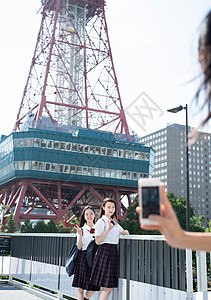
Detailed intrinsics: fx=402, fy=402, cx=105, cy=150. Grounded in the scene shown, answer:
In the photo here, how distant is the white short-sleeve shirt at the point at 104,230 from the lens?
662cm

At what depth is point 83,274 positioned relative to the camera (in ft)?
24.5

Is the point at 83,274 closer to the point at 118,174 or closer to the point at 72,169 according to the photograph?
the point at 72,169

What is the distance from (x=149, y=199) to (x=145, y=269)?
522 centimetres

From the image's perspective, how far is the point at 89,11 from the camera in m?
80.1

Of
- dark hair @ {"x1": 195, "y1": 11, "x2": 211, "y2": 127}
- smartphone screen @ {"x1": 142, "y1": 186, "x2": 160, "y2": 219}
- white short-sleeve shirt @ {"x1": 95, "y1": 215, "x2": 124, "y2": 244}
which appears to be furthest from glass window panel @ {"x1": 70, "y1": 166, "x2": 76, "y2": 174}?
dark hair @ {"x1": 195, "y1": 11, "x2": 211, "y2": 127}

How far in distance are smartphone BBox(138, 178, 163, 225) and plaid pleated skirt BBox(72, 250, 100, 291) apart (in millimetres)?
6041

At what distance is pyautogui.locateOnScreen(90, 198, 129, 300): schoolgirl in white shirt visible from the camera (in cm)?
675

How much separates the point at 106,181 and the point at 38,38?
2920cm

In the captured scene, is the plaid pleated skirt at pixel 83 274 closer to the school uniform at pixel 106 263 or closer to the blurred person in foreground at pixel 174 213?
the school uniform at pixel 106 263

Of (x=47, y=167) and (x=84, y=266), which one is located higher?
(x=47, y=167)

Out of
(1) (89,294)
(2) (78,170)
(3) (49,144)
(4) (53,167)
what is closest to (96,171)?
(2) (78,170)

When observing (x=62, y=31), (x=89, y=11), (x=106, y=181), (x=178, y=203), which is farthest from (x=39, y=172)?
(x=89, y=11)

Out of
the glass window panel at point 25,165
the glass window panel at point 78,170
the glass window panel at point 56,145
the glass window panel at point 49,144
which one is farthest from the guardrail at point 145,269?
the glass window panel at point 78,170

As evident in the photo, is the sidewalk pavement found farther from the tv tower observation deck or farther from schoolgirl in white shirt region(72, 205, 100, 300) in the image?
the tv tower observation deck
